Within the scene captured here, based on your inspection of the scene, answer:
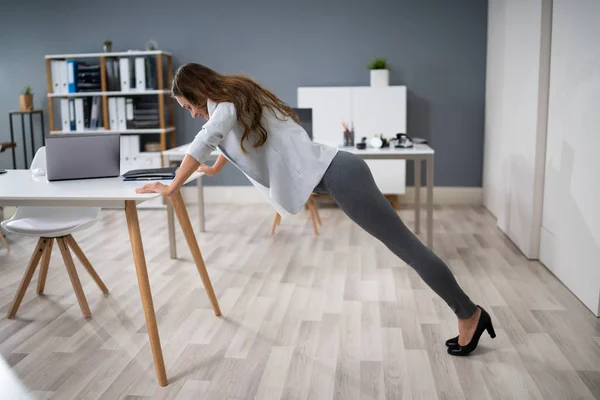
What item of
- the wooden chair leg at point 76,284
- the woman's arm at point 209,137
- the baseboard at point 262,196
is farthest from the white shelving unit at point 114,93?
the woman's arm at point 209,137

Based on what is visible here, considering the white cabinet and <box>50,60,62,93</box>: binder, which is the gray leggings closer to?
the white cabinet

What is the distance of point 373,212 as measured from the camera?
2.58m

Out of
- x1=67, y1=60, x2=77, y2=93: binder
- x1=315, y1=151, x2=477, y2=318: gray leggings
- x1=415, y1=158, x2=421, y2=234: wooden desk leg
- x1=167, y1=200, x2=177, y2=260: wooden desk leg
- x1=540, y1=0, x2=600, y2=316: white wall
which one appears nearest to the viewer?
x1=315, y1=151, x2=477, y2=318: gray leggings

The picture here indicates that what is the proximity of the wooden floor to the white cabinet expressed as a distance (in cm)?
150

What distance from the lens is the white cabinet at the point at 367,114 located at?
6172 mm

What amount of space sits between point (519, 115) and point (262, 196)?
2958 mm

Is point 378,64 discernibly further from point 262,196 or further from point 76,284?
point 76,284

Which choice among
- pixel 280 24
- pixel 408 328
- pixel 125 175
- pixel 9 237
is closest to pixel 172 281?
pixel 125 175

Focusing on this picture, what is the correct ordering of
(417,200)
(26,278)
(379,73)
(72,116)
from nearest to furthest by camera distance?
(26,278) < (417,200) < (379,73) < (72,116)

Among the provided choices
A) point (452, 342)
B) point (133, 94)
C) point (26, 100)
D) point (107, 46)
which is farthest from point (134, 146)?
point (452, 342)

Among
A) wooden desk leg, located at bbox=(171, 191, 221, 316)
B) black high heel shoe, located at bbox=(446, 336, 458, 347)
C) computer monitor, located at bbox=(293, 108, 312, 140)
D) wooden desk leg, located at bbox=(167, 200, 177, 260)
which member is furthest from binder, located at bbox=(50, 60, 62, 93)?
black high heel shoe, located at bbox=(446, 336, 458, 347)

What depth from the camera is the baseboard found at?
21.4 ft

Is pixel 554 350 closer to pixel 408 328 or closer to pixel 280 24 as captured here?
pixel 408 328

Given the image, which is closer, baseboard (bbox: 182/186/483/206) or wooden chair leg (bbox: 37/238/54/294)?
wooden chair leg (bbox: 37/238/54/294)
